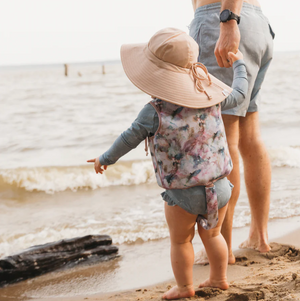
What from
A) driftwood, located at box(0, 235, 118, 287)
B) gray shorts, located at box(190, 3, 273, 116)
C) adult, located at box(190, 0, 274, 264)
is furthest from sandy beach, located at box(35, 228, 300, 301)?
gray shorts, located at box(190, 3, 273, 116)

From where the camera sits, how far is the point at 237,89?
7.42 feet


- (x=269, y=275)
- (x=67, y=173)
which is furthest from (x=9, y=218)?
(x=269, y=275)

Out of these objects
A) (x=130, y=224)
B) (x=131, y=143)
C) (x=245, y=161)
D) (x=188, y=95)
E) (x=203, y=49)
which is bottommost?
(x=130, y=224)

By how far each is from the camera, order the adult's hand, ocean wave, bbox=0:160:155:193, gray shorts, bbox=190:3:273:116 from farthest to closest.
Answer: ocean wave, bbox=0:160:155:193 → gray shorts, bbox=190:3:273:116 → the adult's hand

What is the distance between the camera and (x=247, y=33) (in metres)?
2.63

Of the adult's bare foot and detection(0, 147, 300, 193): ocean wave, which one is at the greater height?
the adult's bare foot

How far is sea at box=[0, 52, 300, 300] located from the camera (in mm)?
3020

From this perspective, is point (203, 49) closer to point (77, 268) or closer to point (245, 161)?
point (245, 161)

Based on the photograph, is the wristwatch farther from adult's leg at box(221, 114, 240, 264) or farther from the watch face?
adult's leg at box(221, 114, 240, 264)

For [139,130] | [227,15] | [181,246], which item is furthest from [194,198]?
→ [227,15]

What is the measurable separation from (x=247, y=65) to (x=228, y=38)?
303 mm

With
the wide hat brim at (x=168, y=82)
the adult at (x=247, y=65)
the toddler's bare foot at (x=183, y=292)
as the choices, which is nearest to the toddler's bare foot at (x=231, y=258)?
the adult at (x=247, y=65)

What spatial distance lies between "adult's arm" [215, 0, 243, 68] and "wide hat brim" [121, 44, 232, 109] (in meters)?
0.33

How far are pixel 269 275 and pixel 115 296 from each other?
3.07ft
